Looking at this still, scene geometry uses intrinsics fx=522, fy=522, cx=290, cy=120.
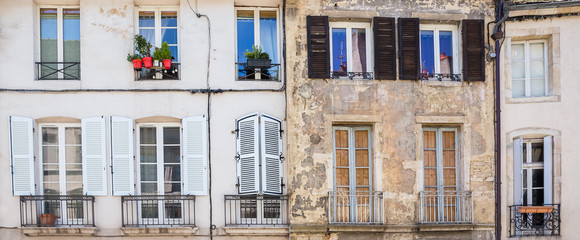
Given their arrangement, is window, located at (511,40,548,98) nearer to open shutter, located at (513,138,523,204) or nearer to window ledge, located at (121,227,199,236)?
open shutter, located at (513,138,523,204)

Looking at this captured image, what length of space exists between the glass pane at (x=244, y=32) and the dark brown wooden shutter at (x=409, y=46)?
10.3 ft

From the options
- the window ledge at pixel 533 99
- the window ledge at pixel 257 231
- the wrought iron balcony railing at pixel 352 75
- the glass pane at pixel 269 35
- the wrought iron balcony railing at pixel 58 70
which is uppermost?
the glass pane at pixel 269 35

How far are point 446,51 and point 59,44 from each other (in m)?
8.25

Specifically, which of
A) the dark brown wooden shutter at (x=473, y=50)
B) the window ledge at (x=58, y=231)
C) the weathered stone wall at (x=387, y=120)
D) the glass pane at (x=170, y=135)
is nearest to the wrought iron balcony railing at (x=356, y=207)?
the weathered stone wall at (x=387, y=120)

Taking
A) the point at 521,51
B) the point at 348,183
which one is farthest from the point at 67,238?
the point at 521,51

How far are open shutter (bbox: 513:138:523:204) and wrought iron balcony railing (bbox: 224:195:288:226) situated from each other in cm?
491

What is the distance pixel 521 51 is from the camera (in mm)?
11438

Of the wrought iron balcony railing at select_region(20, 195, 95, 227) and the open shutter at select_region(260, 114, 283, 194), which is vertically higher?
the open shutter at select_region(260, 114, 283, 194)

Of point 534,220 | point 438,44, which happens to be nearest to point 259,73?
point 438,44

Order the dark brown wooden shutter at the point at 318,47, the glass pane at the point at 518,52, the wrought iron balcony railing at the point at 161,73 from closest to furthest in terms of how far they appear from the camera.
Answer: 1. the dark brown wooden shutter at the point at 318,47
2. the wrought iron balcony railing at the point at 161,73
3. the glass pane at the point at 518,52

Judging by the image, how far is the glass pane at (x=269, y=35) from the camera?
11133 mm

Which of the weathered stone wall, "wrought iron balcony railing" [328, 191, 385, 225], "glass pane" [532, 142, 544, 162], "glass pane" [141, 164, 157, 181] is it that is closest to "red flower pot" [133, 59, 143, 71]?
"glass pane" [141, 164, 157, 181]

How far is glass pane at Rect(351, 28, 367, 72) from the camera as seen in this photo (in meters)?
11.1

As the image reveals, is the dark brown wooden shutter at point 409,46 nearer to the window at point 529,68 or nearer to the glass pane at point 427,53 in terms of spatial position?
the glass pane at point 427,53
